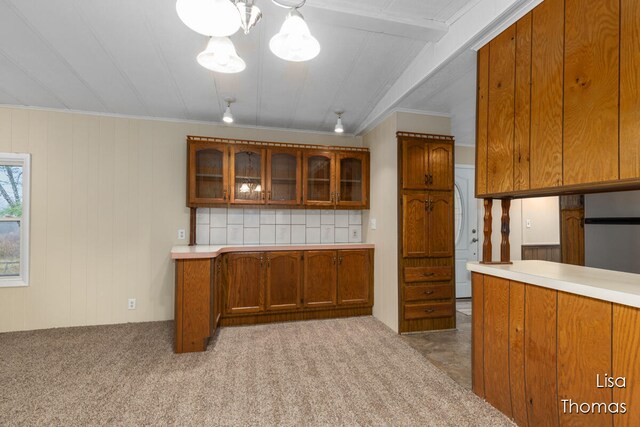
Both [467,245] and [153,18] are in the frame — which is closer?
[153,18]

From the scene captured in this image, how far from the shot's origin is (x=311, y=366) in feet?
7.55

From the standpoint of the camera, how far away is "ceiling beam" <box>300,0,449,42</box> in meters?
1.78

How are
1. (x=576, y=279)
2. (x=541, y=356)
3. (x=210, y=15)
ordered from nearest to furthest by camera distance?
(x=210, y=15)
(x=576, y=279)
(x=541, y=356)

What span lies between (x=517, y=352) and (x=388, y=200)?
1.87 m

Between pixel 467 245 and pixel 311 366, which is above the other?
pixel 467 245

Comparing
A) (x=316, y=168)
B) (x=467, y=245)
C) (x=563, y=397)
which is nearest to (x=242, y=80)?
(x=316, y=168)

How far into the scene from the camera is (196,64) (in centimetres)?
236

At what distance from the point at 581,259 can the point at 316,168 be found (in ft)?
8.72

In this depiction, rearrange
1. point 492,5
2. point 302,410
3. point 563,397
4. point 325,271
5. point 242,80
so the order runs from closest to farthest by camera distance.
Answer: point 563,397
point 492,5
point 302,410
point 242,80
point 325,271

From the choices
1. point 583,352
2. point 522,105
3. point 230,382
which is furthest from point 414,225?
point 230,382

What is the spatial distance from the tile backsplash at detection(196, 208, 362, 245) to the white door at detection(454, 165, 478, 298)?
1689 millimetres

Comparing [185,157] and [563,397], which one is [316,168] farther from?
[563,397]

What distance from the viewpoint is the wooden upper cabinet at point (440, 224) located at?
3.08 m

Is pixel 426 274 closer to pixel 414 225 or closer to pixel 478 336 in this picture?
pixel 414 225
